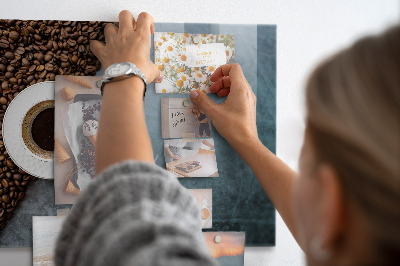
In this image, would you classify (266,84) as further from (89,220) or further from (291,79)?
(89,220)

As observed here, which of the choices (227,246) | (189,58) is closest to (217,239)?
(227,246)

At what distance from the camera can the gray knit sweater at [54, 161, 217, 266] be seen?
0.43 meters

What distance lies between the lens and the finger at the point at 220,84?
860 mm

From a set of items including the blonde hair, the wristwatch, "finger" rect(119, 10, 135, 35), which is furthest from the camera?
"finger" rect(119, 10, 135, 35)

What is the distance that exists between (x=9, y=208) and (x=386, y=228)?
0.79 m

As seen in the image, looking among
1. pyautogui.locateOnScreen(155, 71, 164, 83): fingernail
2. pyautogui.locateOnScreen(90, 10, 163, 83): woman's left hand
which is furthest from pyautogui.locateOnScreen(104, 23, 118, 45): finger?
pyautogui.locateOnScreen(155, 71, 164, 83): fingernail

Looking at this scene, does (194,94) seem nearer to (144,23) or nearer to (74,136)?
(144,23)

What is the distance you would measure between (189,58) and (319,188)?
54cm

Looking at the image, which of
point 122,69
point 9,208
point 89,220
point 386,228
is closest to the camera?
point 386,228

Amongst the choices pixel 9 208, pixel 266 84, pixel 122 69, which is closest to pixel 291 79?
pixel 266 84

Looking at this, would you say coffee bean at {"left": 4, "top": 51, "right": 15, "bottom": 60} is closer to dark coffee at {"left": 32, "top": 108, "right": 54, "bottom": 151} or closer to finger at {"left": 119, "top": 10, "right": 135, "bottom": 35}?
dark coffee at {"left": 32, "top": 108, "right": 54, "bottom": 151}

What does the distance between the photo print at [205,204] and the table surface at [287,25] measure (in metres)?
0.13

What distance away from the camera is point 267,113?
0.89m

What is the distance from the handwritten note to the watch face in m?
0.22
